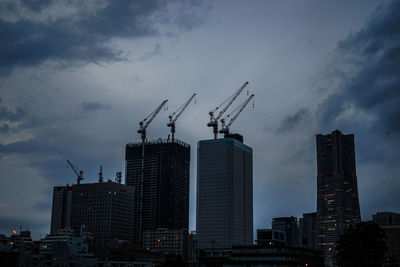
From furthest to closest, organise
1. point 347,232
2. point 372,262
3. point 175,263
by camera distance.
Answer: point 175,263 < point 347,232 < point 372,262

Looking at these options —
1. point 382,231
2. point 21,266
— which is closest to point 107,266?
point 21,266

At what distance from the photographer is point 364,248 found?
486ft

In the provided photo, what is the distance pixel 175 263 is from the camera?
181250 mm

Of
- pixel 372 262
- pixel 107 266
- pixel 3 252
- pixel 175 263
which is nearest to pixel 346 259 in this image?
pixel 372 262

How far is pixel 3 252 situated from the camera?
320 feet

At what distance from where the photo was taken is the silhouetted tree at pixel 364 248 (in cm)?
14712

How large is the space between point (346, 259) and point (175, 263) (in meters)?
61.2

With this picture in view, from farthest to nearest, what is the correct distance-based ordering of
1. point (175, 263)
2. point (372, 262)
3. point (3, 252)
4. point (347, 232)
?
point (175, 263), point (347, 232), point (372, 262), point (3, 252)

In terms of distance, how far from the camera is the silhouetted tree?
483 feet

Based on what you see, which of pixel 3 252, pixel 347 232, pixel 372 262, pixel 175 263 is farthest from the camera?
pixel 175 263

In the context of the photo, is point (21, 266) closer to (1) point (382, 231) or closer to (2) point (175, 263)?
(2) point (175, 263)

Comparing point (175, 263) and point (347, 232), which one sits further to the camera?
point (175, 263)

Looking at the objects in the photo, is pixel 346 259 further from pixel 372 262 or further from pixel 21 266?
pixel 21 266

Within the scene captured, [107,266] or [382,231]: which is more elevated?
[382,231]
